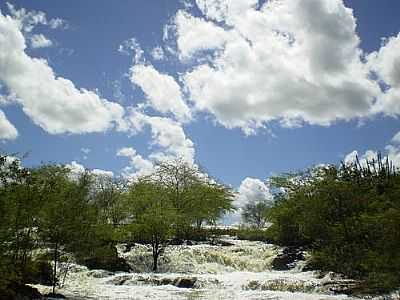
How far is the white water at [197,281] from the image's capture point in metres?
27.2

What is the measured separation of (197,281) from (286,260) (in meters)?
14.7

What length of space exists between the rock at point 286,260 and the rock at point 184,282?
13536mm

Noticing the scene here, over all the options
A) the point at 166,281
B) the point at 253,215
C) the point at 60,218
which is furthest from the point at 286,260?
the point at 253,215

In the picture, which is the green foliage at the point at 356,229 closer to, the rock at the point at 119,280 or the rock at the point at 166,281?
the rock at the point at 166,281

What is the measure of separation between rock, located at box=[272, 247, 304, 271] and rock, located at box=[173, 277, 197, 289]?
13536 millimetres

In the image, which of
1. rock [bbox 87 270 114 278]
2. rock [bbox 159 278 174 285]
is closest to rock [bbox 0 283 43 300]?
rock [bbox 159 278 174 285]

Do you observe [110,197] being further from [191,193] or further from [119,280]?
[119,280]

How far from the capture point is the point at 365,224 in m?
24.3

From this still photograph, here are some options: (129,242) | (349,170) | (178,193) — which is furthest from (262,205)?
(349,170)

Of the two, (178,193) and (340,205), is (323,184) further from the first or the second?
(178,193)

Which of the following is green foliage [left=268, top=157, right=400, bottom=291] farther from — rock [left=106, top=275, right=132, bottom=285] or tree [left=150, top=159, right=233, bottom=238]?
tree [left=150, top=159, right=233, bottom=238]

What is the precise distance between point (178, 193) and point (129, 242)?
51.9 feet

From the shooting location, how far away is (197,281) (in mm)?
32375

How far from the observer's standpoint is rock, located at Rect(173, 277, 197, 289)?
105ft
